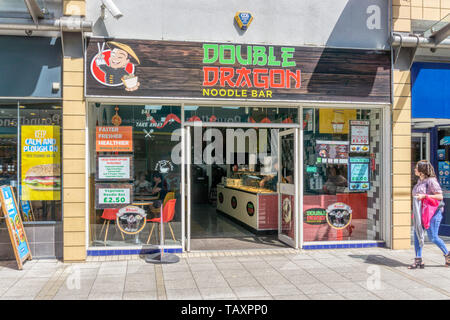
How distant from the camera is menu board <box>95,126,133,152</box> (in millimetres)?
7273

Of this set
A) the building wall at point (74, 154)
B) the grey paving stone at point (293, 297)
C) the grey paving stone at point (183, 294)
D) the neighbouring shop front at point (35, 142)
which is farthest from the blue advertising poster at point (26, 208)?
the grey paving stone at point (293, 297)

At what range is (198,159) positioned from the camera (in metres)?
10.1

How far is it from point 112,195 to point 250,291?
10.7ft

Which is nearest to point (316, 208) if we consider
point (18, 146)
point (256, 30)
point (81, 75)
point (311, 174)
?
point (311, 174)

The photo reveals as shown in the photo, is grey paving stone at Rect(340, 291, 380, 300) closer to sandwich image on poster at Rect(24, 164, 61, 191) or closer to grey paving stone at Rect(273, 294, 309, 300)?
grey paving stone at Rect(273, 294, 309, 300)

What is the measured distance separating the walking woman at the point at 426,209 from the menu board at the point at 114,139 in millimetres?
4896

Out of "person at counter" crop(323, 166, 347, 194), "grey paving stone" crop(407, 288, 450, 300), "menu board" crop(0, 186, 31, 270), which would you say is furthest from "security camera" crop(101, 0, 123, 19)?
"grey paving stone" crop(407, 288, 450, 300)

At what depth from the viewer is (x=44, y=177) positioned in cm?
710

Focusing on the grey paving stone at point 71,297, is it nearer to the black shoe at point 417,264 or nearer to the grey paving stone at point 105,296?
the grey paving stone at point 105,296

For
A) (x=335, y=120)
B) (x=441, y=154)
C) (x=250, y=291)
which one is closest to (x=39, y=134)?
(x=250, y=291)

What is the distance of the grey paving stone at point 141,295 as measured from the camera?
5.03m

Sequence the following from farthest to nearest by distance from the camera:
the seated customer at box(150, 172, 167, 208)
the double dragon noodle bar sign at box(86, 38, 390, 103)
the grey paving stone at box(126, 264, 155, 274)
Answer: the seated customer at box(150, 172, 167, 208)
the double dragon noodle bar sign at box(86, 38, 390, 103)
the grey paving stone at box(126, 264, 155, 274)

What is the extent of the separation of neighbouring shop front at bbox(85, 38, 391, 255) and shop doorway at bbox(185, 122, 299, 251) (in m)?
0.06

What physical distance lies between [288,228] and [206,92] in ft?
10.5
